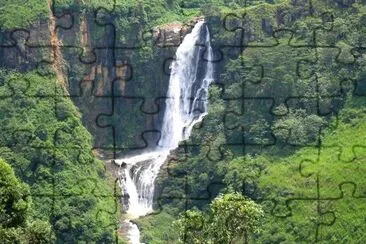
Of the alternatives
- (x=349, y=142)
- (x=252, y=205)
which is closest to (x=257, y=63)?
(x=349, y=142)

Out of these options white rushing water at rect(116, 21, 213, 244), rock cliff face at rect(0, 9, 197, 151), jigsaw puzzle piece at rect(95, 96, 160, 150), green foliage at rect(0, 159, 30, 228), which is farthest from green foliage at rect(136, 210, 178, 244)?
green foliage at rect(0, 159, 30, 228)

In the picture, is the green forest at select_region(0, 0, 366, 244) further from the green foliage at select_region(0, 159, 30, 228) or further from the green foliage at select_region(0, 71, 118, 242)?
the green foliage at select_region(0, 159, 30, 228)

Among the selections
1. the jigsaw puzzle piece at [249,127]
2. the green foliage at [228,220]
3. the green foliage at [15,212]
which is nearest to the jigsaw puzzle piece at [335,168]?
the jigsaw puzzle piece at [249,127]

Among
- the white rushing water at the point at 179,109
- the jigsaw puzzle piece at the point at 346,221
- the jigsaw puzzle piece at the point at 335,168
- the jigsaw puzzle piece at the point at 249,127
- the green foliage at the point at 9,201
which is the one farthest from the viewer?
the white rushing water at the point at 179,109

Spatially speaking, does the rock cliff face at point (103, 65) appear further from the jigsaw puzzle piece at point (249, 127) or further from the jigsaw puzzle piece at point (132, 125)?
the jigsaw puzzle piece at point (249, 127)

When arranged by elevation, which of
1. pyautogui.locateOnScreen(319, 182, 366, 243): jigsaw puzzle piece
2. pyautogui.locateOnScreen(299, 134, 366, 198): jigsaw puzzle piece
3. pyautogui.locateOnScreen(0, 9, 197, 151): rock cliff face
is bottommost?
pyautogui.locateOnScreen(319, 182, 366, 243): jigsaw puzzle piece

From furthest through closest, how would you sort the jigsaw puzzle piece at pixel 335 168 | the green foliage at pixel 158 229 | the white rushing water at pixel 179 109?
the white rushing water at pixel 179 109, the green foliage at pixel 158 229, the jigsaw puzzle piece at pixel 335 168
